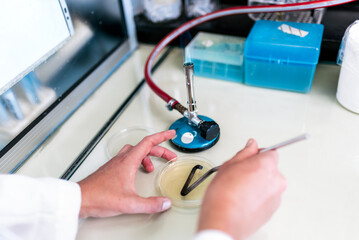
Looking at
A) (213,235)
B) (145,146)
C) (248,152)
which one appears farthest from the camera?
(145,146)

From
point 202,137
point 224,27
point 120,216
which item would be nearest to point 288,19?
point 224,27

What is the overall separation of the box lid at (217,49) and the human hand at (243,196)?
0.48 m

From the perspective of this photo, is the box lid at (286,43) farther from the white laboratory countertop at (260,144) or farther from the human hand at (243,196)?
the human hand at (243,196)

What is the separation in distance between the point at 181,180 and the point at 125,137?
22cm

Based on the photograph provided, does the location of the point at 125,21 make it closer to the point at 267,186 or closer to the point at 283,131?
the point at 283,131

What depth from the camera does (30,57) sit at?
2.50 feet

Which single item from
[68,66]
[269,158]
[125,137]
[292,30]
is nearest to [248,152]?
[269,158]

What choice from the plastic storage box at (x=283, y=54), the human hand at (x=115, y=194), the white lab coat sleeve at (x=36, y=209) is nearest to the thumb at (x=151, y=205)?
the human hand at (x=115, y=194)

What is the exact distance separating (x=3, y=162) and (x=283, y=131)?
68cm

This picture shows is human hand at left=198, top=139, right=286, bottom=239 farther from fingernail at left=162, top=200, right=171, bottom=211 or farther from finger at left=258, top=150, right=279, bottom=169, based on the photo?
fingernail at left=162, top=200, right=171, bottom=211

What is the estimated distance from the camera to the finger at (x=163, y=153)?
2.36 ft

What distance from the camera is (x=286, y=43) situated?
0.84 m

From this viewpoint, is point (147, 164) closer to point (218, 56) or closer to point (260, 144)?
point (260, 144)

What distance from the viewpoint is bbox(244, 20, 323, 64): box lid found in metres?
0.83
